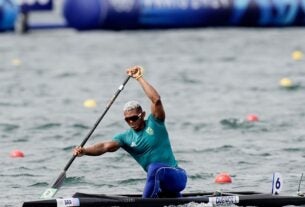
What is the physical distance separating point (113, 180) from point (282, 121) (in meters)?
6.81

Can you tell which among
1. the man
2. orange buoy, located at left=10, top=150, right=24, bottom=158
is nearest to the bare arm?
the man

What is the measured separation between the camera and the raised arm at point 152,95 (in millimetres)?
15195

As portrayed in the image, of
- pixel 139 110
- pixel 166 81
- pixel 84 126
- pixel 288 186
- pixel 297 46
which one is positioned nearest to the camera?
pixel 139 110

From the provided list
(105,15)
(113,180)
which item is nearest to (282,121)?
(113,180)

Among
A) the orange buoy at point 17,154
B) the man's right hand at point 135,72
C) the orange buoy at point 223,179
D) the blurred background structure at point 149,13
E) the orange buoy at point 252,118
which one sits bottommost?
the blurred background structure at point 149,13

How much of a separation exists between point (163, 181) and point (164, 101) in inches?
475

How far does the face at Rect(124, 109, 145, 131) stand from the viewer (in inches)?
601

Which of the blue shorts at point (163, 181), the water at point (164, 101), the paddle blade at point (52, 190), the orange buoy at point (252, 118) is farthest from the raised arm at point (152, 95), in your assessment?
the orange buoy at point (252, 118)

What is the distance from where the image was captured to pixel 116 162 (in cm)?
2031

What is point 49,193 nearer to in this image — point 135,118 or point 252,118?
point 135,118

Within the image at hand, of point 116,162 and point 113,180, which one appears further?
point 116,162

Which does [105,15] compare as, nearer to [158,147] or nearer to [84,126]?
[84,126]

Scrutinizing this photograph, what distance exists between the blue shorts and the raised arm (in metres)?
0.69

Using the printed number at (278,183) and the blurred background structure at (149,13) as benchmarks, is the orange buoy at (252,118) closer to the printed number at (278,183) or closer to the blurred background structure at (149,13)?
the printed number at (278,183)
